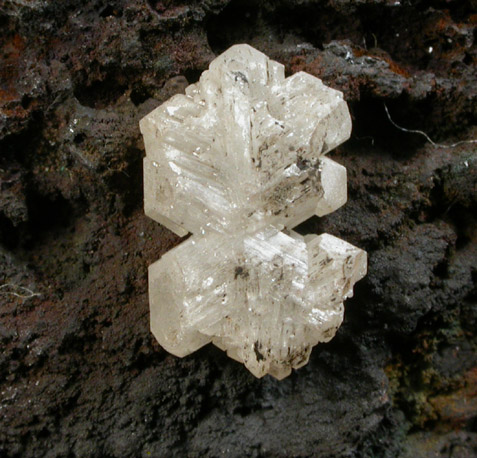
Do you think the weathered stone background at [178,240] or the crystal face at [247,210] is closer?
the crystal face at [247,210]

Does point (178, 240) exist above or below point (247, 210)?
below

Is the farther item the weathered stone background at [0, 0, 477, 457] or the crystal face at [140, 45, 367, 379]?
the weathered stone background at [0, 0, 477, 457]

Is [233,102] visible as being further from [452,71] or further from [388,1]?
[452,71]

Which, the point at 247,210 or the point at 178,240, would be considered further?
the point at 178,240
